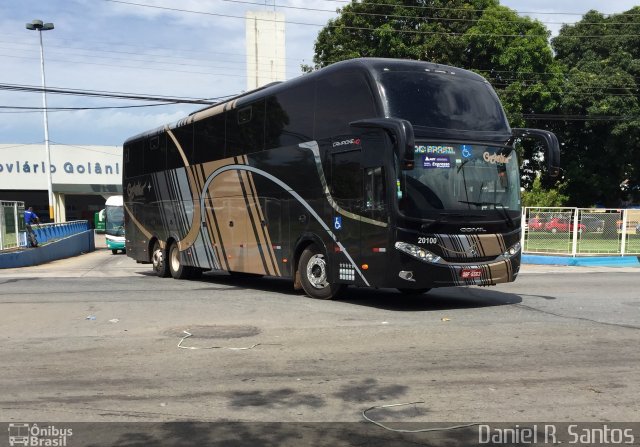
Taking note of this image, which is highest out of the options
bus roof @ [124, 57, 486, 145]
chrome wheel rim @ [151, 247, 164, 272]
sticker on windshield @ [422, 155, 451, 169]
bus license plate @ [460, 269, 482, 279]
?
bus roof @ [124, 57, 486, 145]

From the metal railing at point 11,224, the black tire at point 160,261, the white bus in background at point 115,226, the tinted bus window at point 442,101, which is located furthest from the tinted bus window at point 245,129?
the white bus in background at point 115,226

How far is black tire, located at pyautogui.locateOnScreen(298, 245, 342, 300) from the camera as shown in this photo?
11.3 m

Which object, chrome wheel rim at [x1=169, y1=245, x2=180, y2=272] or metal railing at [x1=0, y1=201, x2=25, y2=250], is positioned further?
metal railing at [x1=0, y1=201, x2=25, y2=250]

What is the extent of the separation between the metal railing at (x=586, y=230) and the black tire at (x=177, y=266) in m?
12.7

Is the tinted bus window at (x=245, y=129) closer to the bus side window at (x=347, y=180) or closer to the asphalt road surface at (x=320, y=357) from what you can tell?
the bus side window at (x=347, y=180)

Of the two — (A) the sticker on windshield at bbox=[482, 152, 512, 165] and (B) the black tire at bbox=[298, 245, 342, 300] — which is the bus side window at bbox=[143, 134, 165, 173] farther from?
(A) the sticker on windshield at bbox=[482, 152, 512, 165]

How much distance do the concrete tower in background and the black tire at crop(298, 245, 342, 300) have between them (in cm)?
2761

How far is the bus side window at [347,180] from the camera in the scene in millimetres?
10188

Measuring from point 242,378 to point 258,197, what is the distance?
7.19m

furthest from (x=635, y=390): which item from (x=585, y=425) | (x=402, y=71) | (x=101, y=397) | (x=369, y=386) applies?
(x=402, y=71)

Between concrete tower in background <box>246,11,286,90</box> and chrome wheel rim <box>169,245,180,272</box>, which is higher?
concrete tower in background <box>246,11,286,90</box>

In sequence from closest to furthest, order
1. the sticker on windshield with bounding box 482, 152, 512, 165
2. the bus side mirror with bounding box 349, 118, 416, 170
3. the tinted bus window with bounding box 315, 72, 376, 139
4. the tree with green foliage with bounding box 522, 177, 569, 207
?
the bus side mirror with bounding box 349, 118, 416, 170 → the tinted bus window with bounding box 315, 72, 376, 139 → the sticker on windshield with bounding box 482, 152, 512, 165 → the tree with green foliage with bounding box 522, 177, 569, 207

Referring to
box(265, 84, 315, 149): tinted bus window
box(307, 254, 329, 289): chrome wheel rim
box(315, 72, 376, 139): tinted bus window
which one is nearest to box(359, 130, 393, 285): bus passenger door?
box(315, 72, 376, 139): tinted bus window

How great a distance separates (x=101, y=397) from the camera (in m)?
5.38
